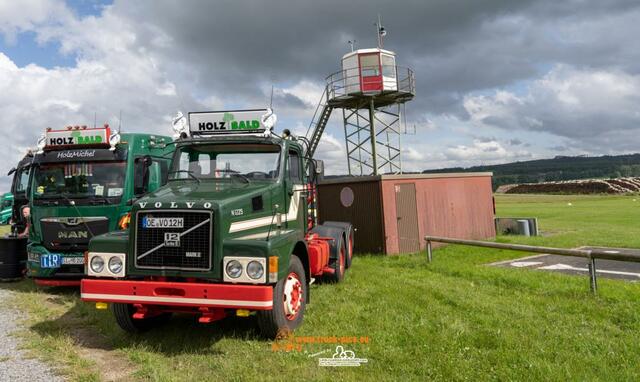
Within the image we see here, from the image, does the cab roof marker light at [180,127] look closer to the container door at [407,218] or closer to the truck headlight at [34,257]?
the truck headlight at [34,257]

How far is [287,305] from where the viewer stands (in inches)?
238

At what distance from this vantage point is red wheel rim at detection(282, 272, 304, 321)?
604 centimetres

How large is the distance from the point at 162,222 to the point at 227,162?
1.70 meters

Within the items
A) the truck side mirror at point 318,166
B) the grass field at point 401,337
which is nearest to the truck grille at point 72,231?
the grass field at point 401,337

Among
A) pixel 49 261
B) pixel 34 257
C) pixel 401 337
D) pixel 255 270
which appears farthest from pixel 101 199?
pixel 401 337

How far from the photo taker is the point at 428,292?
324 inches

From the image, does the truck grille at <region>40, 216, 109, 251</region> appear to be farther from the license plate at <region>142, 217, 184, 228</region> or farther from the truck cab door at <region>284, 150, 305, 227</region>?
the truck cab door at <region>284, 150, 305, 227</region>

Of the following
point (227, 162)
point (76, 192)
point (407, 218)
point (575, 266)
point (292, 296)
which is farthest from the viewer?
point (407, 218)

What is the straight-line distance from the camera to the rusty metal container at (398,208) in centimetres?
1381

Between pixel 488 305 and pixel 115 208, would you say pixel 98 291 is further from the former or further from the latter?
pixel 488 305

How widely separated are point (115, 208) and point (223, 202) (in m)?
4.62

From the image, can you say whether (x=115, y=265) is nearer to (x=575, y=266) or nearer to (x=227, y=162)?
(x=227, y=162)

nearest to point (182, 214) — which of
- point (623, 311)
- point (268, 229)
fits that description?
point (268, 229)

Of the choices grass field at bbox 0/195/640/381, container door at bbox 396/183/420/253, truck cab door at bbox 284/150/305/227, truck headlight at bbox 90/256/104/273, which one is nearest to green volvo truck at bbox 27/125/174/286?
grass field at bbox 0/195/640/381
